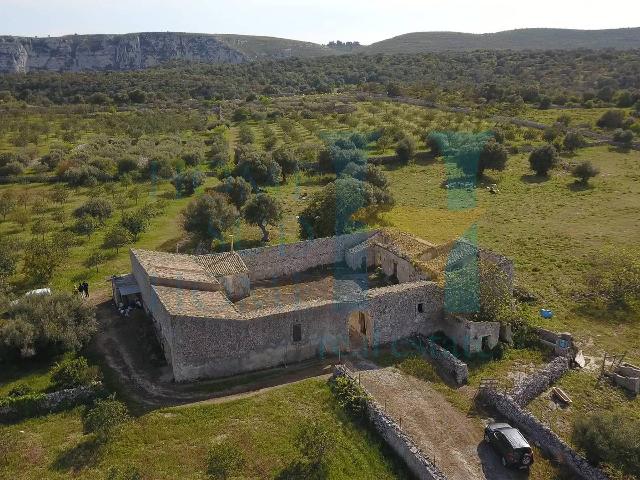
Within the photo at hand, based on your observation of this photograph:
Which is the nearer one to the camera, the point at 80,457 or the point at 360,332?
the point at 80,457

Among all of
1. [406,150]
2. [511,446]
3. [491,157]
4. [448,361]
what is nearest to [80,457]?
[511,446]

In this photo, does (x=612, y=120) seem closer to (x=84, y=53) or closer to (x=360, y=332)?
(x=360, y=332)

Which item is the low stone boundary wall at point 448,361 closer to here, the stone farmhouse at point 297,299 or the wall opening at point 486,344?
the stone farmhouse at point 297,299

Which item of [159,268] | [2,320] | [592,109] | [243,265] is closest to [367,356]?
[243,265]

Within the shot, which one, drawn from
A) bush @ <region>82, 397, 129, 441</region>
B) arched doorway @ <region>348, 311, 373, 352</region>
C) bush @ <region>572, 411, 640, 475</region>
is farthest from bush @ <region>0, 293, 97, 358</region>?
bush @ <region>572, 411, 640, 475</region>

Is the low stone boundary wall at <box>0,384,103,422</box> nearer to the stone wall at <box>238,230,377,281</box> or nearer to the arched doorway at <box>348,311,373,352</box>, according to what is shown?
the arched doorway at <box>348,311,373,352</box>

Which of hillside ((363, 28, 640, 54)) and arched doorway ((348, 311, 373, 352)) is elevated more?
hillside ((363, 28, 640, 54))
